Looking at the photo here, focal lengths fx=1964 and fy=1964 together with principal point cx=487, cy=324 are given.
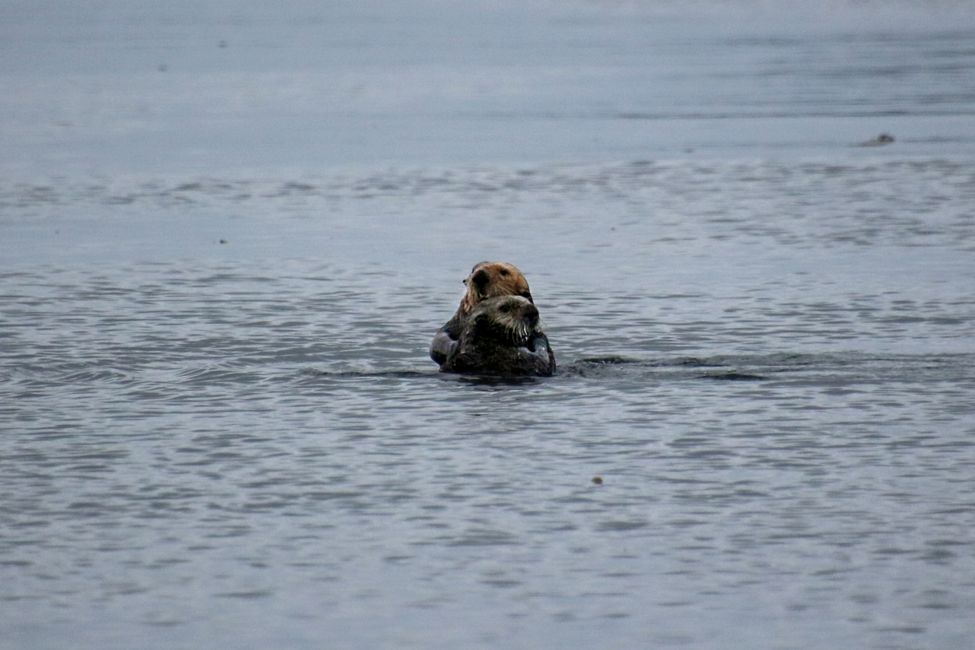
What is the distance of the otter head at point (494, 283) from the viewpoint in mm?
9531

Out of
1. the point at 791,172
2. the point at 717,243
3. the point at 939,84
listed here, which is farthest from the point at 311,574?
the point at 939,84

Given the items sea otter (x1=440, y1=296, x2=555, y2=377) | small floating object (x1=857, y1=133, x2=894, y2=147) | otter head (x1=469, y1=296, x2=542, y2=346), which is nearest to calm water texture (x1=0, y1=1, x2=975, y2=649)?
sea otter (x1=440, y1=296, x2=555, y2=377)

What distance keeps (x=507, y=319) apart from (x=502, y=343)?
0.21 meters

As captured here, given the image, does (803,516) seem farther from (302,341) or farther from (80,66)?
(80,66)

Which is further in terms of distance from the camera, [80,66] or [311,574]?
[80,66]

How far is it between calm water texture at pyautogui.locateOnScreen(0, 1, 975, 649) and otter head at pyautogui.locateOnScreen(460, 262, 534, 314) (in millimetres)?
452

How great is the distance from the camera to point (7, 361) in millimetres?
10469

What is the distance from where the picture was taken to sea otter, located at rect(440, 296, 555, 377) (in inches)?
362

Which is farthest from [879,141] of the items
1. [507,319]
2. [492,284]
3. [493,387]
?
[507,319]

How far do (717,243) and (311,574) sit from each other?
30.6 feet

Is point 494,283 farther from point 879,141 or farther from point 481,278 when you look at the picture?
point 879,141

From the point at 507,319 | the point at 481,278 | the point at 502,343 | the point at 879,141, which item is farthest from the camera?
the point at 879,141

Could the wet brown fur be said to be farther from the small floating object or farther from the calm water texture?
the small floating object

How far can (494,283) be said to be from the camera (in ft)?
31.3
